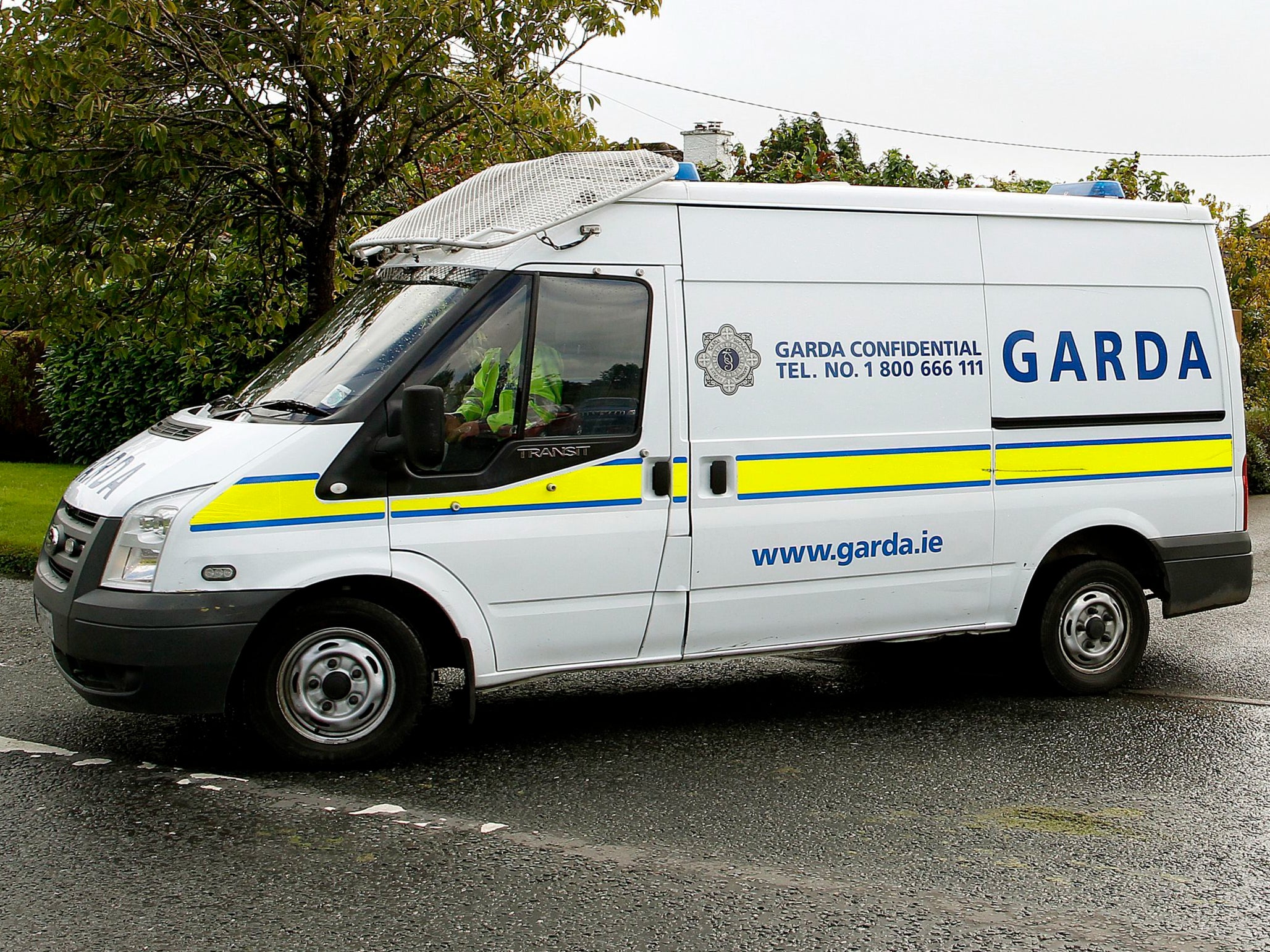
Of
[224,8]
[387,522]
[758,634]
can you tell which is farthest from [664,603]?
[224,8]

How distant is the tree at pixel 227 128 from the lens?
903 cm

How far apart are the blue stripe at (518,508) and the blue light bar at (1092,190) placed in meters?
3.04

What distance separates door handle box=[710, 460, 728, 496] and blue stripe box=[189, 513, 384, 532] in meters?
1.45

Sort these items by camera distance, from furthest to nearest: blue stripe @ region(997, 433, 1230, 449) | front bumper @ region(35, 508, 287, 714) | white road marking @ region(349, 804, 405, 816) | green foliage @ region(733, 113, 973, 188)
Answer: green foliage @ region(733, 113, 973, 188), blue stripe @ region(997, 433, 1230, 449), front bumper @ region(35, 508, 287, 714), white road marking @ region(349, 804, 405, 816)

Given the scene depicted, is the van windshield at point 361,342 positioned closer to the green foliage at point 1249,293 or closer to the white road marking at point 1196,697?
the white road marking at point 1196,697

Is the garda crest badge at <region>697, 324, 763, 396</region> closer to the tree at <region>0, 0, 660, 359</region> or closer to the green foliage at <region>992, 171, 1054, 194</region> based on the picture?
the tree at <region>0, 0, 660, 359</region>

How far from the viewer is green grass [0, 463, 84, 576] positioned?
1088 centimetres

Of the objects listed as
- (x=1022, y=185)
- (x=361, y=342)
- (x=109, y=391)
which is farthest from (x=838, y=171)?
(x=361, y=342)

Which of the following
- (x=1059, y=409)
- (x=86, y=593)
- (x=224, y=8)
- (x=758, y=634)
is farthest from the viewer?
(x=224, y=8)

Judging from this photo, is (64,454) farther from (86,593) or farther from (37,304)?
(86,593)

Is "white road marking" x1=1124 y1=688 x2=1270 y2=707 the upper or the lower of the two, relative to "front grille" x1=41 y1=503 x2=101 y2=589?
lower

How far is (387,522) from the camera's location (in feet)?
18.2

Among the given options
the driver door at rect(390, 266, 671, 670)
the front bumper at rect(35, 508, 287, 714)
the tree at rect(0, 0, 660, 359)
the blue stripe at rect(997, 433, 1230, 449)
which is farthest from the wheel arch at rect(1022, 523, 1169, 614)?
the tree at rect(0, 0, 660, 359)

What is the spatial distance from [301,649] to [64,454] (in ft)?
46.8
